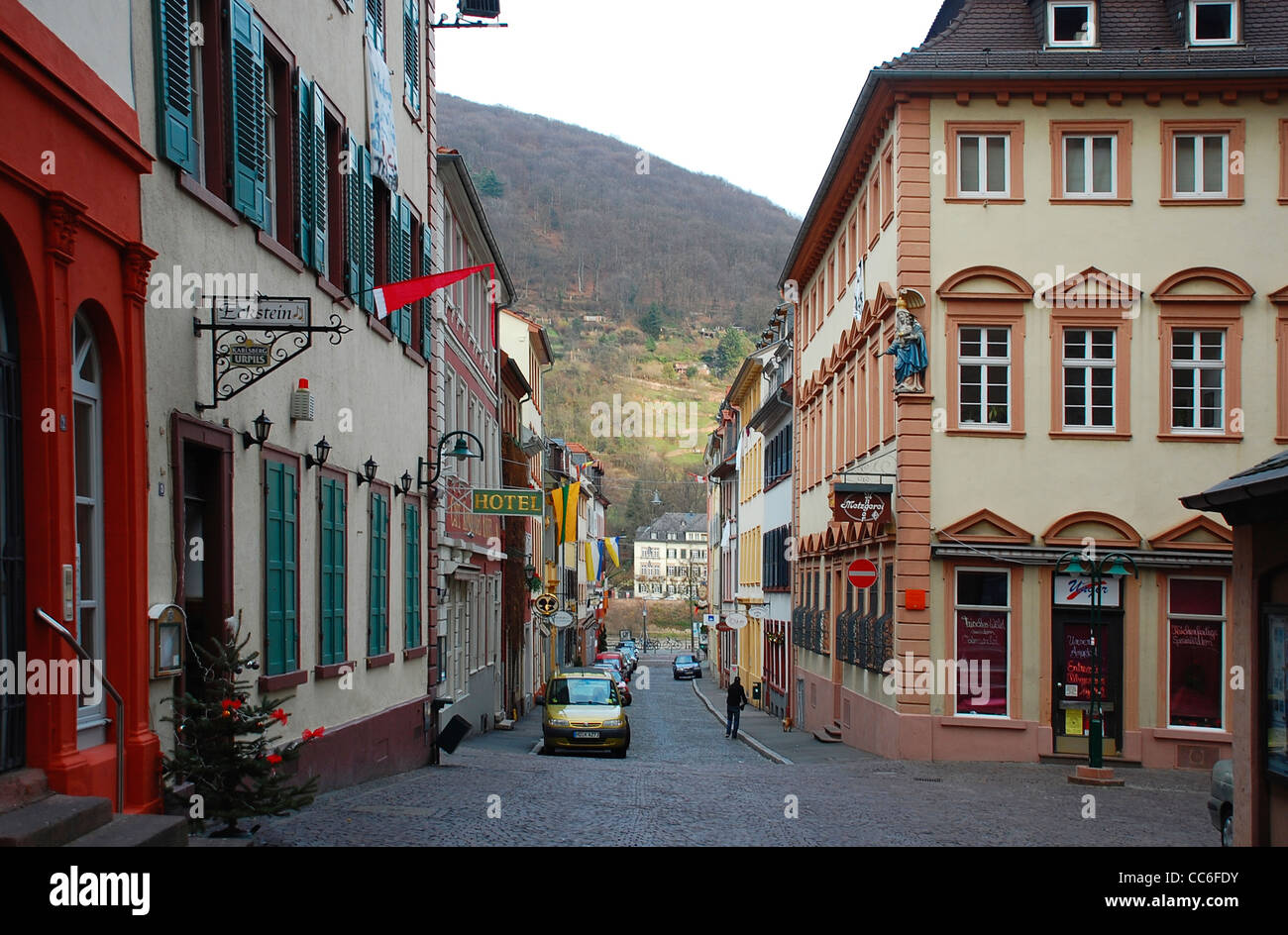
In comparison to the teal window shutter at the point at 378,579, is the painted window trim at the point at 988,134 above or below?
above

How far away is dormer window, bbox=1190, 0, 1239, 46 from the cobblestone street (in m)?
12.3

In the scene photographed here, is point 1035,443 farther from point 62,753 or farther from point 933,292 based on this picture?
point 62,753

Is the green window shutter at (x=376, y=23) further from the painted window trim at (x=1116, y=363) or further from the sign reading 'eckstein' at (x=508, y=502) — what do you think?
the painted window trim at (x=1116, y=363)

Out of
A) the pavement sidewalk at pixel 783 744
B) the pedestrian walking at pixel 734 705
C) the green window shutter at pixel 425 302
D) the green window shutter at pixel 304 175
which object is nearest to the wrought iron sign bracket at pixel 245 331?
the green window shutter at pixel 304 175

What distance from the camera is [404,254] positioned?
68.3 ft

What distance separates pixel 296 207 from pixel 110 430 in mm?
5840

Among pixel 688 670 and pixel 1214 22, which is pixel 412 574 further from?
pixel 688 670

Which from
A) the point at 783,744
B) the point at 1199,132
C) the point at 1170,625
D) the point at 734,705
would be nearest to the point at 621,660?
the point at 734,705

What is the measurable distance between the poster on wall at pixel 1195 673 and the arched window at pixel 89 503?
60.7ft

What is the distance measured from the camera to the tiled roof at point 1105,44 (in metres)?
23.7

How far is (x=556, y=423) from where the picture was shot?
134250 mm

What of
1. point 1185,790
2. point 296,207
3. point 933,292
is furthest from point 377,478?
point 1185,790

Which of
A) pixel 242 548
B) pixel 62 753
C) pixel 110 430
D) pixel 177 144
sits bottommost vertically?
pixel 62 753

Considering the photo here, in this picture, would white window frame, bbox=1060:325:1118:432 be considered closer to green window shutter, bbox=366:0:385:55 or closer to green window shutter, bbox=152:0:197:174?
green window shutter, bbox=366:0:385:55
